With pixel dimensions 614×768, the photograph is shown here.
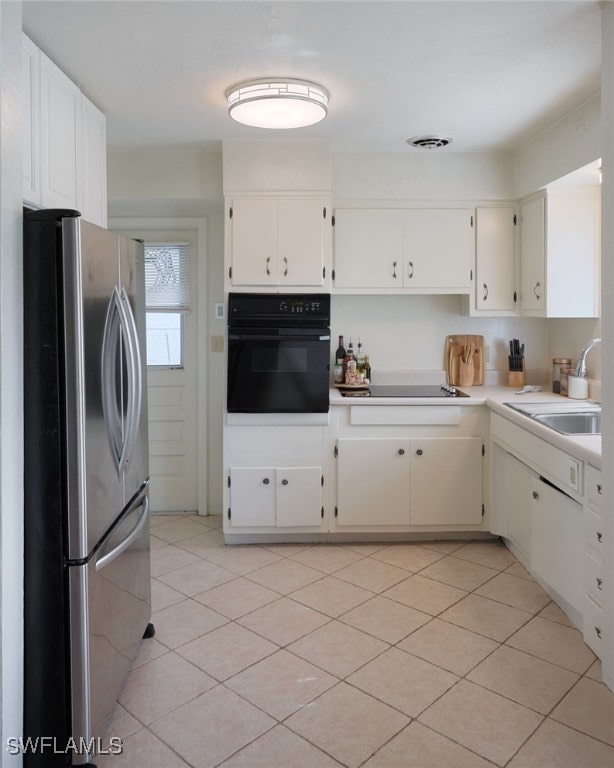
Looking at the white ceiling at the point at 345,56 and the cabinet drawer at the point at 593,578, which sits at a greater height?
the white ceiling at the point at 345,56

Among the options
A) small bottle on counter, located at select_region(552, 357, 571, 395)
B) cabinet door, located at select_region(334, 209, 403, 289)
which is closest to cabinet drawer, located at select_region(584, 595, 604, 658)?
small bottle on counter, located at select_region(552, 357, 571, 395)

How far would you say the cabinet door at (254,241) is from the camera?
3.74m

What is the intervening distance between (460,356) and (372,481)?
1076 millimetres

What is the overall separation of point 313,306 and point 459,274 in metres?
0.95

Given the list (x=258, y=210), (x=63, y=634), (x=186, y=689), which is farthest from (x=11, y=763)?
(x=258, y=210)

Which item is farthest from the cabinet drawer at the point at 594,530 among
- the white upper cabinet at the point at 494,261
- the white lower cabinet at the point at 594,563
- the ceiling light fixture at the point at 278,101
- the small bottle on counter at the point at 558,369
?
the ceiling light fixture at the point at 278,101

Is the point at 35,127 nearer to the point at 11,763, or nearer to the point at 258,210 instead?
the point at 258,210

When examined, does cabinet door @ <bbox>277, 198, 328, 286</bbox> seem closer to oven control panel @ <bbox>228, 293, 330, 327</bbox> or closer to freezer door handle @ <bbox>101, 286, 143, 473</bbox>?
oven control panel @ <bbox>228, 293, 330, 327</bbox>

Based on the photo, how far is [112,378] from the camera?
82.7 inches

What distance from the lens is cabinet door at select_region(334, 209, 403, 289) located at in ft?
13.0

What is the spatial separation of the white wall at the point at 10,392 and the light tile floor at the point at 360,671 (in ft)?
1.38

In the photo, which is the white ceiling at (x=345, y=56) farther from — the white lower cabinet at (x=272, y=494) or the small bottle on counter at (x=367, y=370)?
the white lower cabinet at (x=272, y=494)

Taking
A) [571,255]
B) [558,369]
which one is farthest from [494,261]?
[558,369]

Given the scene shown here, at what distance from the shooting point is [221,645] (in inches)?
105
